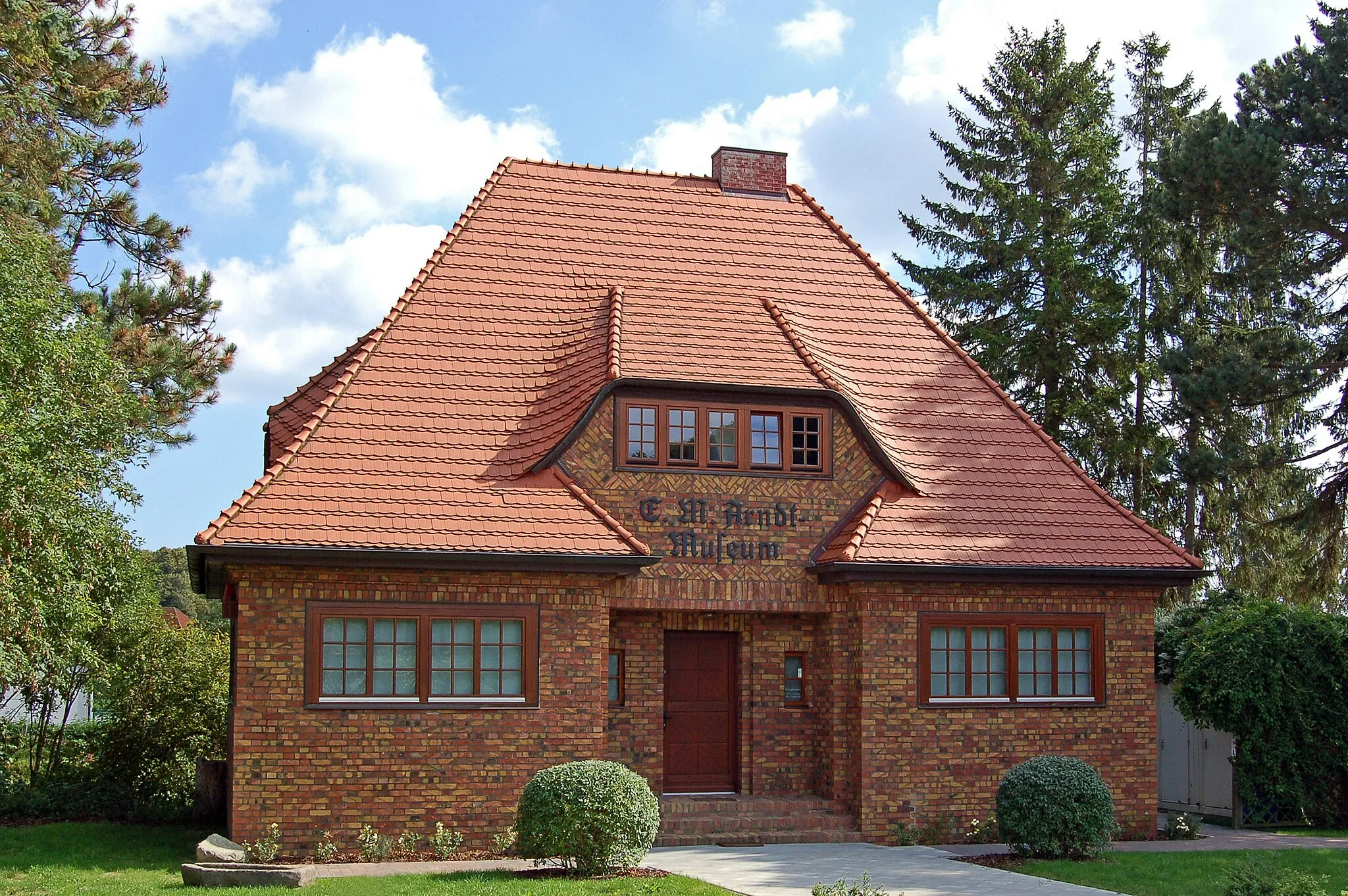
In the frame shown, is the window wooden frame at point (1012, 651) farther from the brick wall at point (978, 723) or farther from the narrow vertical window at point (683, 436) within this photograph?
the narrow vertical window at point (683, 436)

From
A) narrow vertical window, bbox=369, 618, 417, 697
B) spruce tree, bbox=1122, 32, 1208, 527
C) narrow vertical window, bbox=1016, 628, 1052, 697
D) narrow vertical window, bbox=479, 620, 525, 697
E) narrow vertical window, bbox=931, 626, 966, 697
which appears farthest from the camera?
spruce tree, bbox=1122, 32, 1208, 527

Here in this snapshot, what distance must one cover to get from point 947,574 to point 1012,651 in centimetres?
157

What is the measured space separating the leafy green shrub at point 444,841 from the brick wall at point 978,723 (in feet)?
16.3

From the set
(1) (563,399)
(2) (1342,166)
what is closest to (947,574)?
(1) (563,399)

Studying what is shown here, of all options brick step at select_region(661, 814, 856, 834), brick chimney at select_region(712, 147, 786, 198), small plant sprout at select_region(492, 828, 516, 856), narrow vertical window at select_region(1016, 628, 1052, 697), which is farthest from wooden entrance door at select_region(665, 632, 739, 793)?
brick chimney at select_region(712, 147, 786, 198)

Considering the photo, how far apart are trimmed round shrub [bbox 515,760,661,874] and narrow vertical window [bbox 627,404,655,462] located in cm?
477

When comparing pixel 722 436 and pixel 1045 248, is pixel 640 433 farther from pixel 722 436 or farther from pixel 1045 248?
pixel 1045 248

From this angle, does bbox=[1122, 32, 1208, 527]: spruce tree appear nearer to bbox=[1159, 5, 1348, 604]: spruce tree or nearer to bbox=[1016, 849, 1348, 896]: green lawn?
bbox=[1159, 5, 1348, 604]: spruce tree

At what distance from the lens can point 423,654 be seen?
610 inches

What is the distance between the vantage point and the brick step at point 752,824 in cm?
1628

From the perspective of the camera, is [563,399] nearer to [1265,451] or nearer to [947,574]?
[947,574]

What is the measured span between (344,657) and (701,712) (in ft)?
15.7

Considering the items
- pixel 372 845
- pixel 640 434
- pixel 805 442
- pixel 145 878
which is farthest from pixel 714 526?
pixel 145 878

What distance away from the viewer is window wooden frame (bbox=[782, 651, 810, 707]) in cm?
1764
